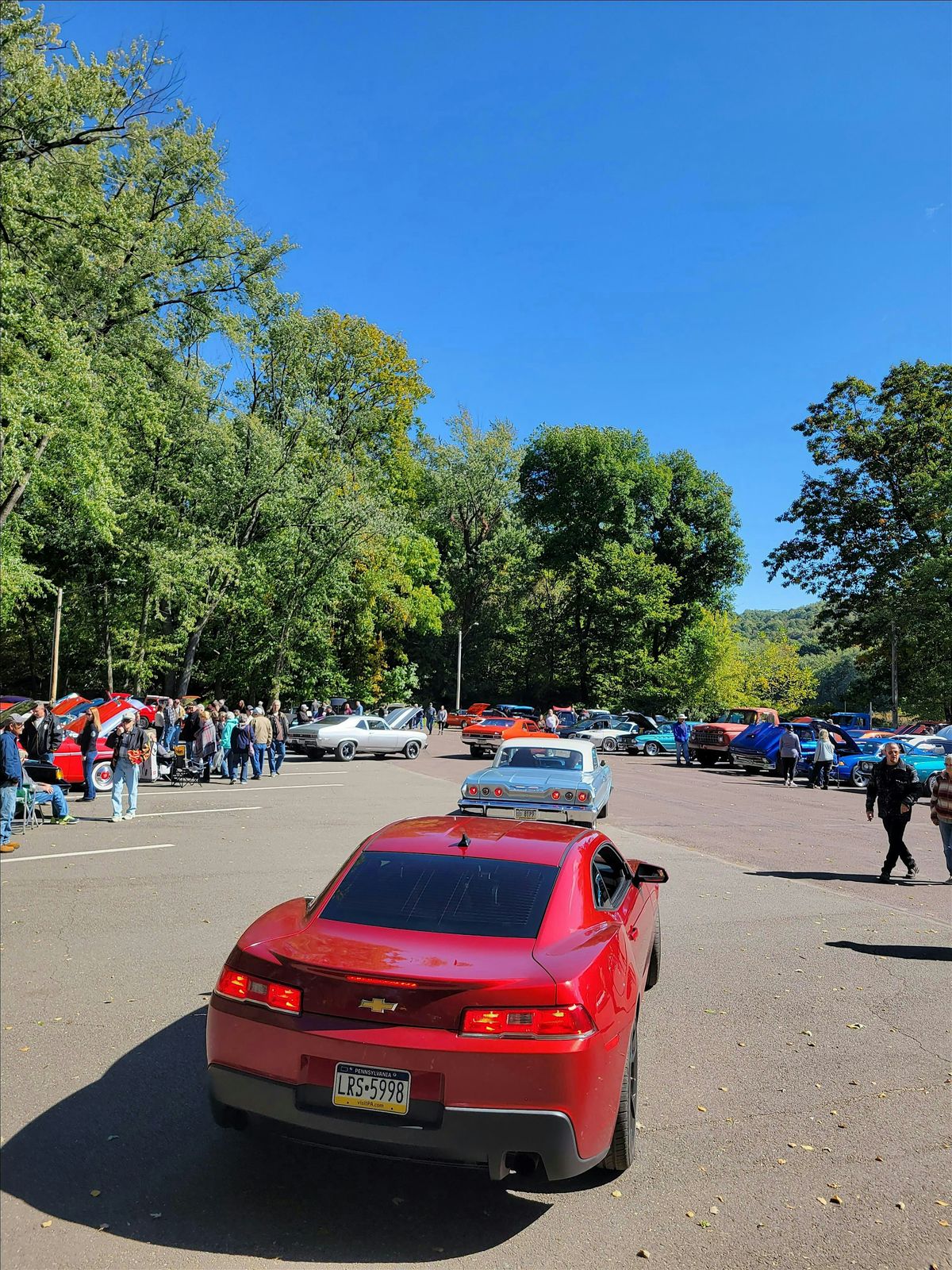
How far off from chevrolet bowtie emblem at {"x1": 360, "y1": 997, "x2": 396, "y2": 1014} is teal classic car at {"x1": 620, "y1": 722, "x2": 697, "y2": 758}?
3581 cm

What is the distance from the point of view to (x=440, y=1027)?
3359 millimetres

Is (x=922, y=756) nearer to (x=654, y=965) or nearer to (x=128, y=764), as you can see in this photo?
(x=128, y=764)

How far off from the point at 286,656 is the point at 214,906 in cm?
2805

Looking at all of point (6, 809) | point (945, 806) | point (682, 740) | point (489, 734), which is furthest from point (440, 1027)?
point (682, 740)

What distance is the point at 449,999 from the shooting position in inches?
134

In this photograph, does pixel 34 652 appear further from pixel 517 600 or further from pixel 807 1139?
pixel 807 1139

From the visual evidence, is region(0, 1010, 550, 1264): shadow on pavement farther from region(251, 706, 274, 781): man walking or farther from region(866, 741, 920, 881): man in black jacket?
region(251, 706, 274, 781): man walking

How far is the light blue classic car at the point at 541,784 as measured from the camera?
13.6 m

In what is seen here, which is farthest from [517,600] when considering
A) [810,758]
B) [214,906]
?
[214,906]

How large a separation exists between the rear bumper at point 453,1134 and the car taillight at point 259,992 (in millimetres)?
281

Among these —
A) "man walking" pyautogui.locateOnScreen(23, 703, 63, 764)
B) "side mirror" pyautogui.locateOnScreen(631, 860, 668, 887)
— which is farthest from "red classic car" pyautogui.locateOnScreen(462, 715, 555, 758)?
"side mirror" pyautogui.locateOnScreen(631, 860, 668, 887)

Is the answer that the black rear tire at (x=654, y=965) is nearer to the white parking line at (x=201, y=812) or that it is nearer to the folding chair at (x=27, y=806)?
the folding chair at (x=27, y=806)

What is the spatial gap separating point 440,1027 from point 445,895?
81 centimetres

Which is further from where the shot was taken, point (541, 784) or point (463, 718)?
point (463, 718)
